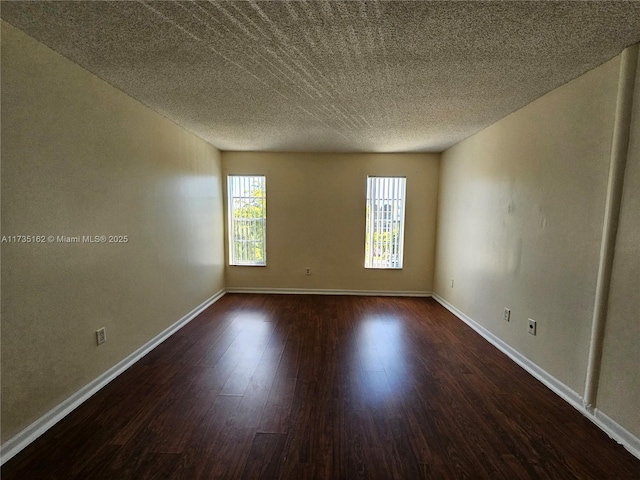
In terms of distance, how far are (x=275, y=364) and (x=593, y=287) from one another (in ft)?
7.90

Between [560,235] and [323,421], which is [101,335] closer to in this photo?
[323,421]

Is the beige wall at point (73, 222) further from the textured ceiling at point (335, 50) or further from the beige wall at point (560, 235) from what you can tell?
the beige wall at point (560, 235)

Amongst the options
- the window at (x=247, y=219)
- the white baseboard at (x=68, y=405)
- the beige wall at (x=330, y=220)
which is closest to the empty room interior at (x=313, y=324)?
the white baseboard at (x=68, y=405)

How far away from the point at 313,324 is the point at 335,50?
8.92ft

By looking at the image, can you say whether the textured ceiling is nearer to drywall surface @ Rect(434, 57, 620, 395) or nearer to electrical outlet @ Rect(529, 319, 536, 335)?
drywall surface @ Rect(434, 57, 620, 395)

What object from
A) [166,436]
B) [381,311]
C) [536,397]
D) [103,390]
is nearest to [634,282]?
[536,397]

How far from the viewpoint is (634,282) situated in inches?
59.2

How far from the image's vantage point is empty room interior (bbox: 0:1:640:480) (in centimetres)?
139

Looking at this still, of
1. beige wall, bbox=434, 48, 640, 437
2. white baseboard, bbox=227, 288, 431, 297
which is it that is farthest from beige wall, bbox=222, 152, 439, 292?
beige wall, bbox=434, 48, 640, 437

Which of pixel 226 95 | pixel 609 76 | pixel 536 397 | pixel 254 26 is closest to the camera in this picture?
pixel 254 26

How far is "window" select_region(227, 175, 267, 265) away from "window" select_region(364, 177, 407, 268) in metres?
1.76

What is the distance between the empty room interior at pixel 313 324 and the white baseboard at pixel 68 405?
1 cm

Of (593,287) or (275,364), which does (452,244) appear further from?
(275,364)

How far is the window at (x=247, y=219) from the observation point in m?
4.38
